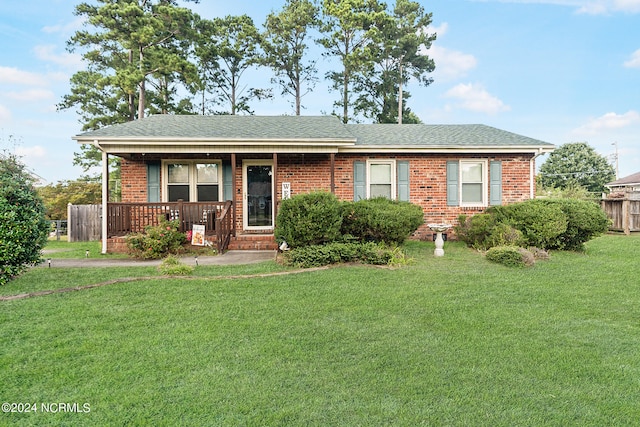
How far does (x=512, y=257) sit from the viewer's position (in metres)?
7.48

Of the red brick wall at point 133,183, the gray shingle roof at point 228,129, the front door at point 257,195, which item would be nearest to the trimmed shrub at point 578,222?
the gray shingle roof at point 228,129

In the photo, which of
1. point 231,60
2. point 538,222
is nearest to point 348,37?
point 231,60

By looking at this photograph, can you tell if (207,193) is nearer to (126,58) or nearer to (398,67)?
(126,58)

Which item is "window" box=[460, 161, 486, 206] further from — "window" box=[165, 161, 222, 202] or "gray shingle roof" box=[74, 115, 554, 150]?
"window" box=[165, 161, 222, 202]

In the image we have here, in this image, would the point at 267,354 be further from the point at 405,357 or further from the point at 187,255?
the point at 187,255

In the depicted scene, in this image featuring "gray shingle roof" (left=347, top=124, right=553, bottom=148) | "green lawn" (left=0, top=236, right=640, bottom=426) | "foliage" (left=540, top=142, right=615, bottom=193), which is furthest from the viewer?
"foliage" (left=540, top=142, right=615, bottom=193)

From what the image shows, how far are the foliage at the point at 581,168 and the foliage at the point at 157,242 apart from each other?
1429 inches

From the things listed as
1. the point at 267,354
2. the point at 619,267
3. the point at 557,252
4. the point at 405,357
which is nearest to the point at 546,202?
the point at 557,252

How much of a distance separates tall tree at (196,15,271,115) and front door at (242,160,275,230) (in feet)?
44.7

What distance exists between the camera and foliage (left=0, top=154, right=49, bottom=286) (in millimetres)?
→ 5809

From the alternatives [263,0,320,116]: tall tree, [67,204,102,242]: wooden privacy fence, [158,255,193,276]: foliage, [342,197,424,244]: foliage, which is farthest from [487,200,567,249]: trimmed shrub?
[263,0,320,116]: tall tree

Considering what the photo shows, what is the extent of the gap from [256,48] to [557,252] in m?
21.3

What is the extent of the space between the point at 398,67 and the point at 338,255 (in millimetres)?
21049

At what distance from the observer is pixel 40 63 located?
52.0 feet
